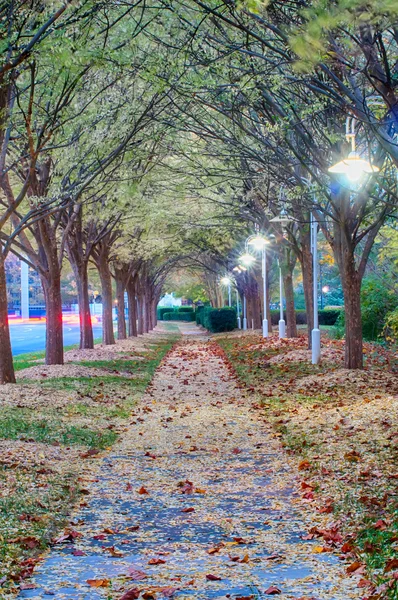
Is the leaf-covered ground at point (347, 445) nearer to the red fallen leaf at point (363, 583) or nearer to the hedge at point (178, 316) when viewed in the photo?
the red fallen leaf at point (363, 583)

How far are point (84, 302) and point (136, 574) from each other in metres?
20.3

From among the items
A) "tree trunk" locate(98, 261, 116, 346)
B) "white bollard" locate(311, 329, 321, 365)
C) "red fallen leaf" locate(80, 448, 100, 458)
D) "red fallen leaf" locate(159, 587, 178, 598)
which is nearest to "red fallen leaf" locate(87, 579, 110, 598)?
"red fallen leaf" locate(159, 587, 178, 598)

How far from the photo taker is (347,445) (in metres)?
8.92

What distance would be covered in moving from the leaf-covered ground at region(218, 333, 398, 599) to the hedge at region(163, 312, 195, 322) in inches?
3030

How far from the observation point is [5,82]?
1112 centimetres

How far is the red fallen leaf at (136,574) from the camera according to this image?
4969 mm

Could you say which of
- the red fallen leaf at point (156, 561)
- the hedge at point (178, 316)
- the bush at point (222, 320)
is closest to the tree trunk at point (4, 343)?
the red fallen leaf at point (156, 561)

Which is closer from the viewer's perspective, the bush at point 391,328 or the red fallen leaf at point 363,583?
the red fallen leaf at point 363,583

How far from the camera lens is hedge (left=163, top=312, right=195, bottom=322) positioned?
97.1 metres

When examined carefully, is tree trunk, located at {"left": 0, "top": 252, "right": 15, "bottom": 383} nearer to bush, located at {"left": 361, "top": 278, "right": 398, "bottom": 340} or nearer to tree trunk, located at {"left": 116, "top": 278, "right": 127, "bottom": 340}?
bush, located at {"left": 361, "top": 278, "right": 398, "bottom": 340}

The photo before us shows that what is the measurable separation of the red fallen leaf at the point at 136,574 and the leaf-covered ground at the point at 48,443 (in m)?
0.66

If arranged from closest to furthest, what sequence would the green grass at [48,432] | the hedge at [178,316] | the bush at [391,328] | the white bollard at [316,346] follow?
1. the green grass at [48,432]
2. the white bollard at [316,346]
3. the bush at [391,328]
4. the hedge at [178,316]

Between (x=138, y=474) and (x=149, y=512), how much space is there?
5.00ft

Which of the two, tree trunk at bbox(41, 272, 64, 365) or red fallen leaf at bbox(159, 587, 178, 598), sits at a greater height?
tree trunk at bbox(41, 272, 64, 365)
